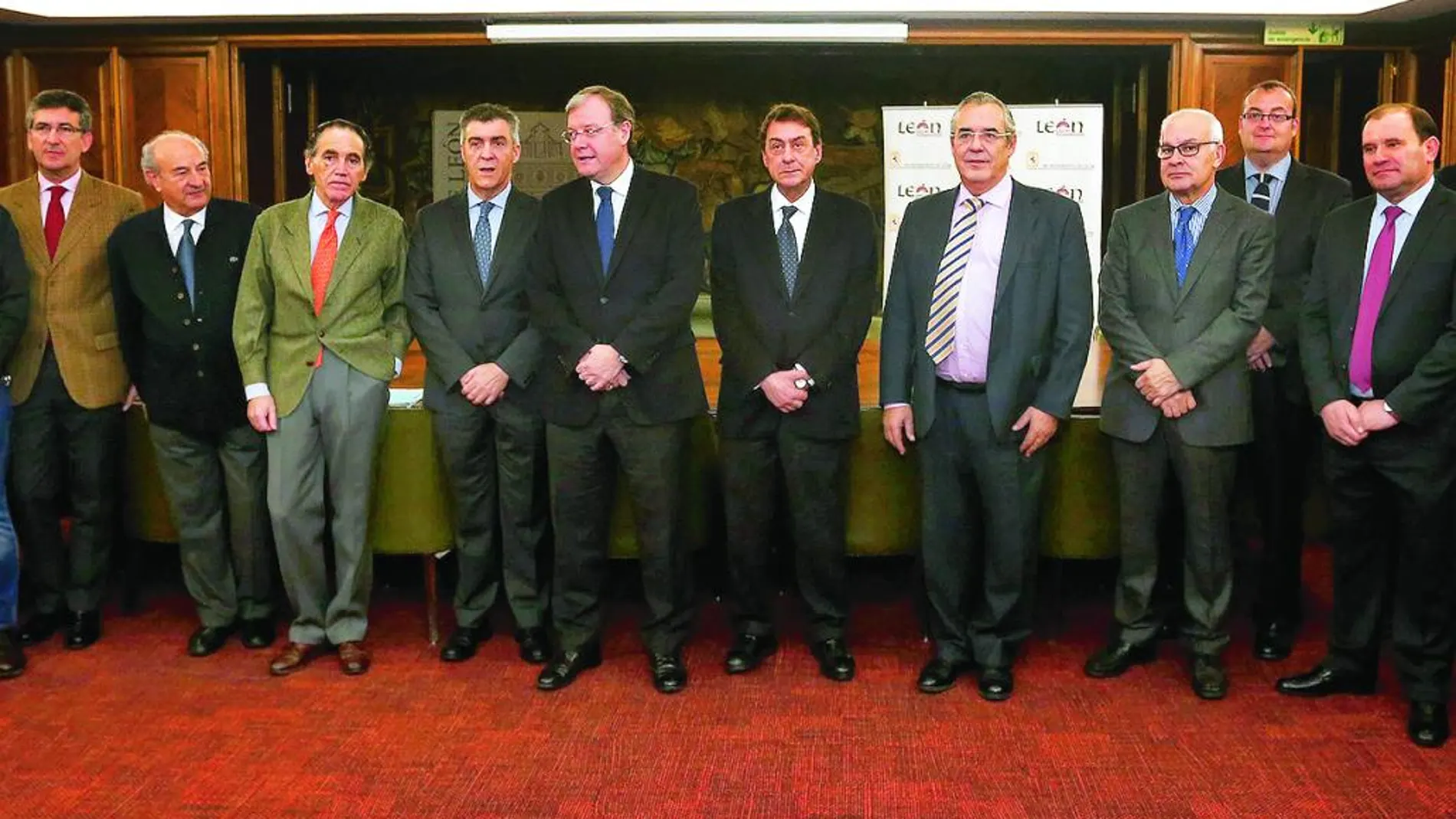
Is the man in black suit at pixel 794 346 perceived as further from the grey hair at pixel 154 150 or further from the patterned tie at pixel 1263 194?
the grey hair at pixel 154 150

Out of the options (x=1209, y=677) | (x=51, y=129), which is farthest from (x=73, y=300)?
(x=1209, y=677)

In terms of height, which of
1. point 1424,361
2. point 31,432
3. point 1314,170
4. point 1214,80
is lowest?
point 31,432

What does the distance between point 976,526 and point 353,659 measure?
1.83m

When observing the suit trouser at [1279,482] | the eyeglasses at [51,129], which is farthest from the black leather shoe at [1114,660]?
the eyeglasses at [51,129]

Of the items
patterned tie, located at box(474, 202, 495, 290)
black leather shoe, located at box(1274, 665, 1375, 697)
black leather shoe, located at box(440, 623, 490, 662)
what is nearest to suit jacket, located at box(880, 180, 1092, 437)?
black leather shoe, located at box(1274, 665, 1375, 697)

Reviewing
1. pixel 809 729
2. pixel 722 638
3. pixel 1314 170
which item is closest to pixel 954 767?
pixel 809 729

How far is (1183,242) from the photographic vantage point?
12.2ft

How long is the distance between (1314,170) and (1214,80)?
3.41 meters

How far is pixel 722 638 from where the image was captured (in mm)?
4277

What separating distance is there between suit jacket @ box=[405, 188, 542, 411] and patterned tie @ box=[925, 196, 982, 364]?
3.61 feet

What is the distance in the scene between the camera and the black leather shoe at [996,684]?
3.70 metres

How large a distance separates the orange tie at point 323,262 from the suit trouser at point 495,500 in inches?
17.7

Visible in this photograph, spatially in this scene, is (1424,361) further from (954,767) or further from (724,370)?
(724,370)

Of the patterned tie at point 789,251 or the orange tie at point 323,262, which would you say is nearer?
the patterned tie at point 789,251
